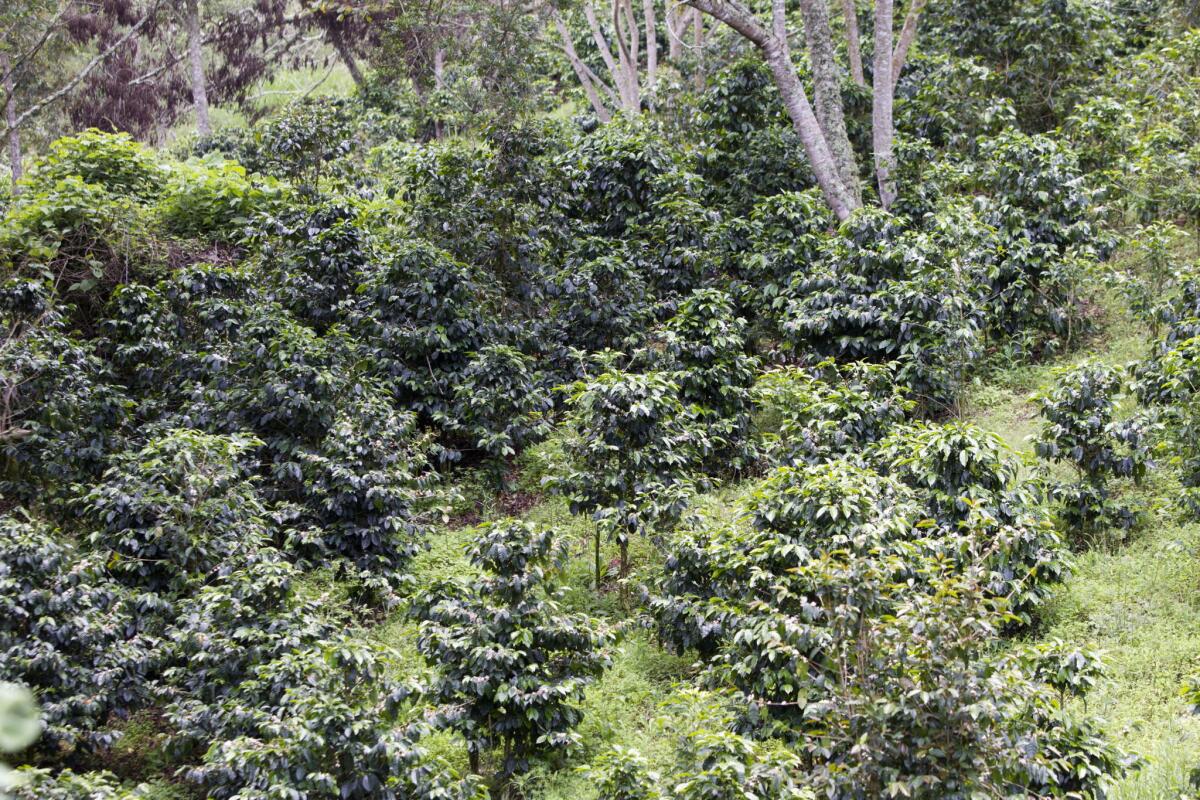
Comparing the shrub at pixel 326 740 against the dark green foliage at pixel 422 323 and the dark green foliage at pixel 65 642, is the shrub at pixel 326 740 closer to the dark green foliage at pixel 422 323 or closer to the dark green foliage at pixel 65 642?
the dark green foliage at pixel 65 642

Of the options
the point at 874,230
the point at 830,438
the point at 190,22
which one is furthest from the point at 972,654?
the point at 190,22

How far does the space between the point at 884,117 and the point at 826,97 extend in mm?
745

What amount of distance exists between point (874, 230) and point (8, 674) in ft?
27.6

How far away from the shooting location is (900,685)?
4.50 meters

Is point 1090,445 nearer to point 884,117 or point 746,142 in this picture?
point 884,117

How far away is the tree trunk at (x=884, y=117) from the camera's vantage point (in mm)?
12047

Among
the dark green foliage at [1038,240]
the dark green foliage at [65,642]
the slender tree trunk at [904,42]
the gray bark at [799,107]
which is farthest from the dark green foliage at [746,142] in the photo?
the dark green foliage at [65,642]

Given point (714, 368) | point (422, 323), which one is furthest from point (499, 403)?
point (714, 368)

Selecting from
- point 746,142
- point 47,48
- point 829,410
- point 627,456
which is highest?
point 47,48

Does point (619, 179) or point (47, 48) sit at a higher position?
point (47, 48)

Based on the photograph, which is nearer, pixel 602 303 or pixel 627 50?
pixel 602 303

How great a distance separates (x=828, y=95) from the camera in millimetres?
12273

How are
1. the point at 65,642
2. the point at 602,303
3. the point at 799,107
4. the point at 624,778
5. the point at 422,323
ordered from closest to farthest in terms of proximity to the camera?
the point at 624,778
the point at 65,642
the point at 422,323
the point at 602,303
the point at 799,107

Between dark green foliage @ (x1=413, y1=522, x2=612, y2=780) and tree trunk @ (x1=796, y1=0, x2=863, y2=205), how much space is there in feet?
25.0
